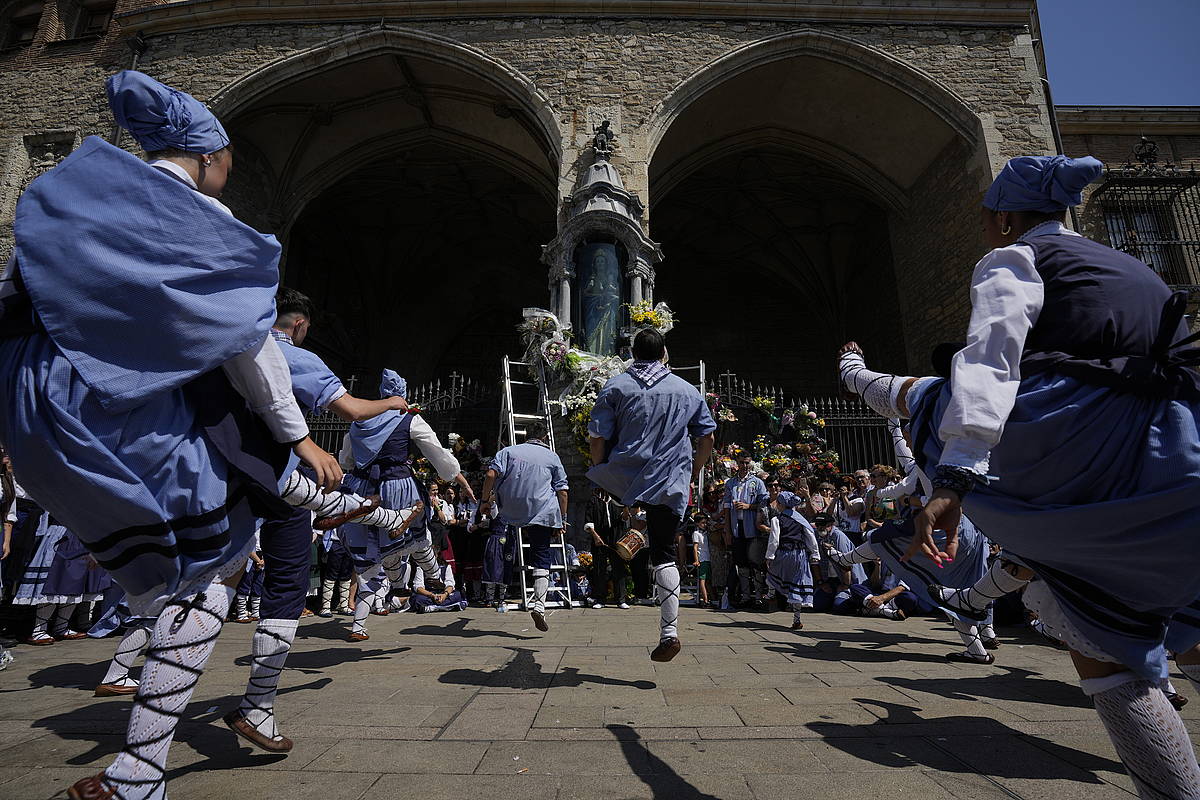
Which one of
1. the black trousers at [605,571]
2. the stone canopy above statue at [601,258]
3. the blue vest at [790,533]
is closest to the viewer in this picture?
the blue vest at [790,533]

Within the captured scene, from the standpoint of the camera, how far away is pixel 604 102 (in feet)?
39.9

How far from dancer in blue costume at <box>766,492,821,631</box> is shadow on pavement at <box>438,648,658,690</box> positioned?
3535mm

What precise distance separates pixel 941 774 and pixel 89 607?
7.20 meters

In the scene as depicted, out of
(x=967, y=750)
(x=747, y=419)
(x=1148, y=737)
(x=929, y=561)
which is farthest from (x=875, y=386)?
(x=747, y=419)

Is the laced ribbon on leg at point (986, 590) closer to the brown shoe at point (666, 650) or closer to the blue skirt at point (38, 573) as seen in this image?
the brown shoe at point (666, 650)

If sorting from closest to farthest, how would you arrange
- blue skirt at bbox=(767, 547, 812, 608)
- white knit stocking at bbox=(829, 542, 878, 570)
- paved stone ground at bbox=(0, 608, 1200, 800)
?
paved stone ground at bbox=(0, 608, 1200, 800) → white knit stocking at bbox=(829, 542, 878, 570) → blue skirt at bbox=(767, 547, 812, 608)

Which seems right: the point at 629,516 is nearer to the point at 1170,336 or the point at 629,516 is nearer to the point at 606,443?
the point at 606,443

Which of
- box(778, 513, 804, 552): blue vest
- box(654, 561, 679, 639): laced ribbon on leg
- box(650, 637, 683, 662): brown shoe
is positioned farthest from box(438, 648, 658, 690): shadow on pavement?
box(778, 513, 804, 552): blue vest

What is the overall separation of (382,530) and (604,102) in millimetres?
10547

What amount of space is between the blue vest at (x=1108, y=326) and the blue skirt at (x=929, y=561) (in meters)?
3.01

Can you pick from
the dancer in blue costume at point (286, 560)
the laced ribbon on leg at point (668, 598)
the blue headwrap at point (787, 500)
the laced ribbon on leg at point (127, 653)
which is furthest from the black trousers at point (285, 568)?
the blue headwrap at point (787, 500)

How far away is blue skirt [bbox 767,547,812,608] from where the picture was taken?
20.4 ft

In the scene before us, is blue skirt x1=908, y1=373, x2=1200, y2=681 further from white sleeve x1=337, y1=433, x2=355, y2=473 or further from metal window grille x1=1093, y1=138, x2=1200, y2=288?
metal window grille x1=1093, y1=138, x2=1200, y2=288

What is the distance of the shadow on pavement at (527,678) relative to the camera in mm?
3059
